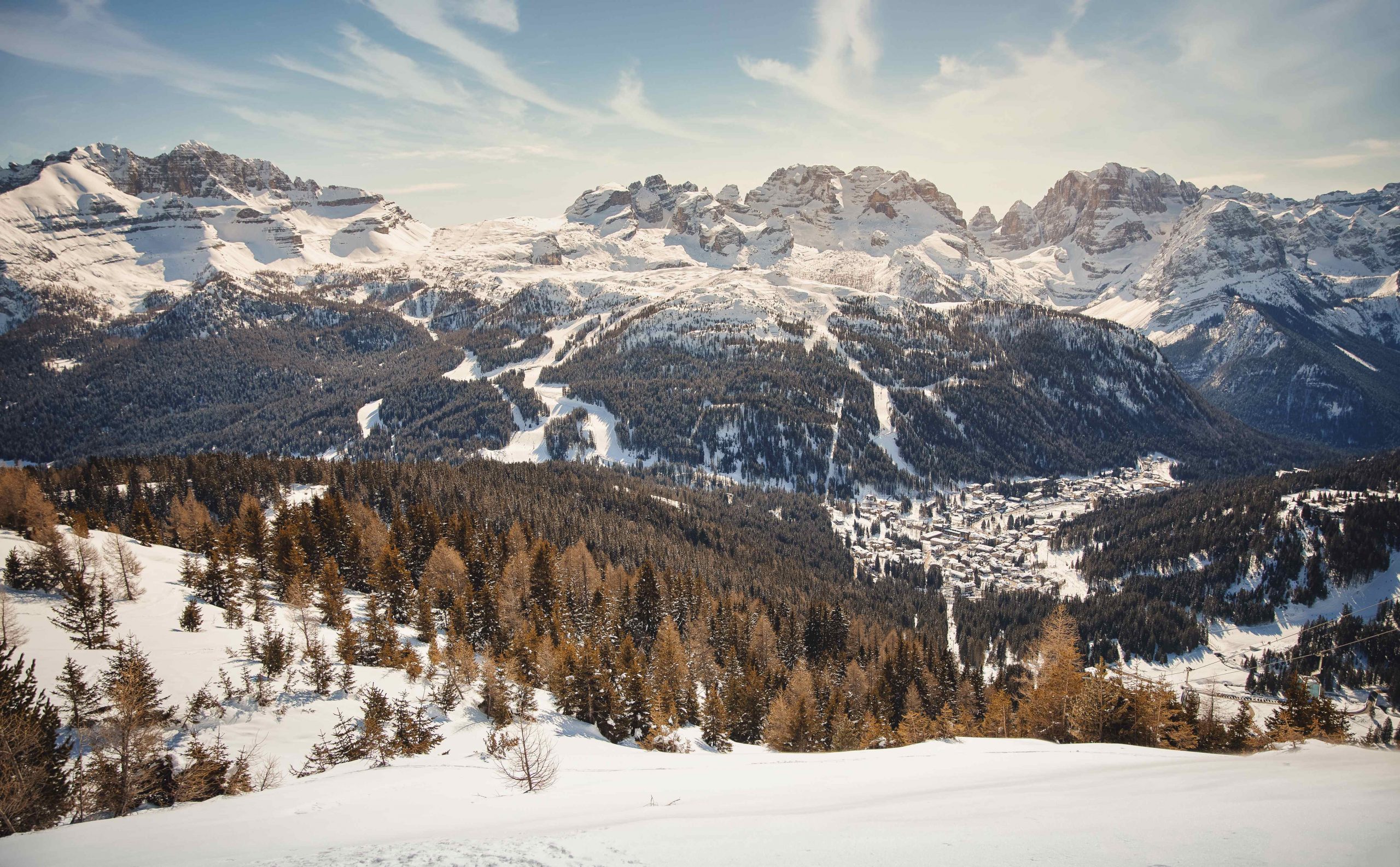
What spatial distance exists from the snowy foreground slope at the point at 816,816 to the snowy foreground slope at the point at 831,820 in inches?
2.9

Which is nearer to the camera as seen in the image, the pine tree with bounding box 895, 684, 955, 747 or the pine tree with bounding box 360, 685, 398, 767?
the pine tree with bounding box 360, 685, 398, 767

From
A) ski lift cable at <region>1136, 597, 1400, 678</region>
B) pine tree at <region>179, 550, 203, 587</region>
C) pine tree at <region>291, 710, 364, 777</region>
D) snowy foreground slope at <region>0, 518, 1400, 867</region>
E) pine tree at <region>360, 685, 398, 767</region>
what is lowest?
ski lift cable at <region>1136, 597, 1400, 678</region>

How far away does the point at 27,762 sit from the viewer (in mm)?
21594

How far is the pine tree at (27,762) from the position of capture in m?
19.6

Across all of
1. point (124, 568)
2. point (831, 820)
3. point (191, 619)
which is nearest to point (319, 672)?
point (191, 619)

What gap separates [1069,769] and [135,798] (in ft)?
117

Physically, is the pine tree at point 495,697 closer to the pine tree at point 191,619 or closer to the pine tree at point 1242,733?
the pine tree at point 191,619

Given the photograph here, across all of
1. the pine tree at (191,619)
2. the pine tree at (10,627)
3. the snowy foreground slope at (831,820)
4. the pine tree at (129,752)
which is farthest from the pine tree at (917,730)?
the pine tree at (10,627)

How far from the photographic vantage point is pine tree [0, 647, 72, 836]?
1958 cm

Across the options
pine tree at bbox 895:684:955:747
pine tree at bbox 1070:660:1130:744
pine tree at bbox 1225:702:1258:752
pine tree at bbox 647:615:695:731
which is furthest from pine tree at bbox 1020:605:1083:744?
pine tree at bbox 647:615:695:731

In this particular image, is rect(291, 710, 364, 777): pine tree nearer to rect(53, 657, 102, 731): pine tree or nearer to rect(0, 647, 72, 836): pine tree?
rect(0, 647, 72, 836): pine tree

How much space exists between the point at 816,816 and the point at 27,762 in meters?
28.7

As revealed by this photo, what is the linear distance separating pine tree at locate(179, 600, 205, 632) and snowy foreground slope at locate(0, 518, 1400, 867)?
51.1ft

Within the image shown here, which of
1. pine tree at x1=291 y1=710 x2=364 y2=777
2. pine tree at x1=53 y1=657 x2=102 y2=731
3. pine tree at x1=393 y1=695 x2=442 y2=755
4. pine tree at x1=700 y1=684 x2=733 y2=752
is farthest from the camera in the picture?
pine tree at x1=700 y1=684 x2=733 y2=752
